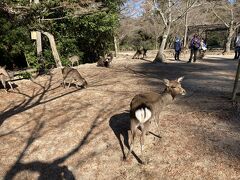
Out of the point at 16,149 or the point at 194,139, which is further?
the point at 16,149

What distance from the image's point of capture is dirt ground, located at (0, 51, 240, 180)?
18.9 ft

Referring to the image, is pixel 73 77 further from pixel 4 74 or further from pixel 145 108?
pixel 145 108

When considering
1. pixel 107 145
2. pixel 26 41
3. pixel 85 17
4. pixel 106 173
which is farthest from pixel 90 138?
pixel 85 17

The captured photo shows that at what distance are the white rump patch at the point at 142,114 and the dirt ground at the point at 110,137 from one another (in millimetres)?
943

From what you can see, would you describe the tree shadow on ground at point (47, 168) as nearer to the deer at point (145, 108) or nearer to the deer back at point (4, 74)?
the deer at point (145, 108)

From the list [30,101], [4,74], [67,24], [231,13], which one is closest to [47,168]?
[30,101]

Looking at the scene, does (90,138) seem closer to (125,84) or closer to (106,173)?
(106,173)

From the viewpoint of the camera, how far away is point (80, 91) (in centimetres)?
1104

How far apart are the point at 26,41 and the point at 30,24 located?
3942 millimetres

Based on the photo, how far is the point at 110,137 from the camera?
6.99 meters

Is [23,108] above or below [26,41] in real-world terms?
below

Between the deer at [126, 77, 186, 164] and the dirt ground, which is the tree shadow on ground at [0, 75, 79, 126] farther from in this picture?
the deer at [126, 77, 186, 164]

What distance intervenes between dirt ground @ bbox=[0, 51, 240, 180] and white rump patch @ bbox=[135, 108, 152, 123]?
3.09 ft

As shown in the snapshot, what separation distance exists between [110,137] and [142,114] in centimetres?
173
